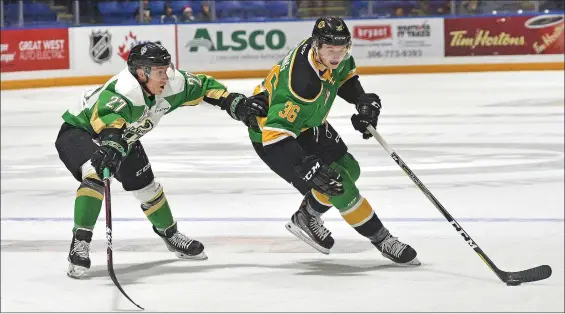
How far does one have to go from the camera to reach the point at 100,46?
49.7ft

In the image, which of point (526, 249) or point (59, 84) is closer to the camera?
point (526, 249)

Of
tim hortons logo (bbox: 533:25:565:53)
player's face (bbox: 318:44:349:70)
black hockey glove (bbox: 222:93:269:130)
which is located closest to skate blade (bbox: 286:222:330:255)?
black hockey glove (bbox: 222:93:269:130)

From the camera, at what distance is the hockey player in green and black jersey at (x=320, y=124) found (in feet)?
14.5

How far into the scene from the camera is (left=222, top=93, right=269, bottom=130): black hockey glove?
4633 millimetres

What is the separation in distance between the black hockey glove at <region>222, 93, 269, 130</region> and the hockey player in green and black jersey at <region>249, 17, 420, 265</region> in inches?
1.2

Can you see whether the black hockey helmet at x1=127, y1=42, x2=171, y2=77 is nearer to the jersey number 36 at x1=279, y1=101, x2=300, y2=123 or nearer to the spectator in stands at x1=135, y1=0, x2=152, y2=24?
the jersey number 36 at x1=279, y1=101, x2=300, y2=123

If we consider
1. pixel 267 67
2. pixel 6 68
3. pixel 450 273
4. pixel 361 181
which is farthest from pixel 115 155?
pixel 267 67

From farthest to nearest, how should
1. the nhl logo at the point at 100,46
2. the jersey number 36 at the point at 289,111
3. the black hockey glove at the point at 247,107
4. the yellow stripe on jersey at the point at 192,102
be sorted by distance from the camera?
the nhl logo at the point at 100,46
the yellow stripe on jersey at the point at 192,102
the black hockey glove at the point at 247,107
the jersey number 36 at the point at 289,111

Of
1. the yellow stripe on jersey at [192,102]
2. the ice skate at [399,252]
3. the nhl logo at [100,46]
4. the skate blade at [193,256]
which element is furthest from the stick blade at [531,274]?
the nhl logo at [100,46]

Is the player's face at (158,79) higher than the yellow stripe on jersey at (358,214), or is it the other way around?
the player's face at (158,79)

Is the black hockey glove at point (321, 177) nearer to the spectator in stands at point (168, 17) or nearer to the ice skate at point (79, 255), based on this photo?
the ice skate at point (79, 255)

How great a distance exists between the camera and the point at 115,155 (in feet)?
13.9

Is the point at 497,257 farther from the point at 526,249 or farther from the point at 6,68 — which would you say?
the point at 6,68

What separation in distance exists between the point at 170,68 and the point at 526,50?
11.9m
